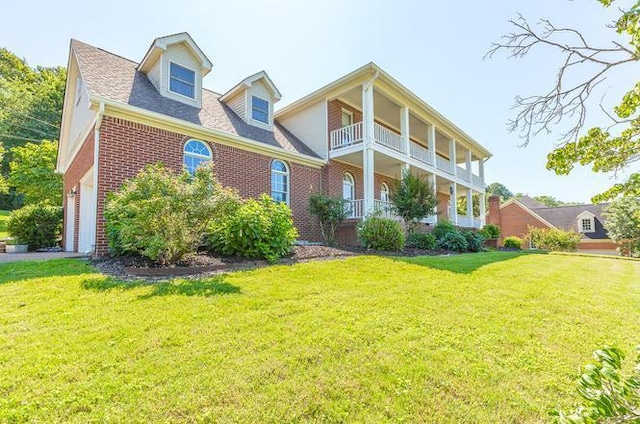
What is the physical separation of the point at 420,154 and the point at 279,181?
745cm

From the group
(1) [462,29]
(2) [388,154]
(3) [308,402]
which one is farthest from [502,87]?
(2) [388,154]

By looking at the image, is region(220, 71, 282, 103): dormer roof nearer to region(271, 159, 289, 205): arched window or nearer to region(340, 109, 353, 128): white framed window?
region(340, 109, 353, 128): white framed window

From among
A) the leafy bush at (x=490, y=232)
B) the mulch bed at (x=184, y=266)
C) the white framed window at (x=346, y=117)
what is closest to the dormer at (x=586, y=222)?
the leafy bush at (x=490, y=232)

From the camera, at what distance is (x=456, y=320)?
13.6ft

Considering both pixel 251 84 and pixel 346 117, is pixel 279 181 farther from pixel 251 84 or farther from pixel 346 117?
pixel 346 117

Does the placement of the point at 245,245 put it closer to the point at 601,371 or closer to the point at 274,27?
the point at 274,27

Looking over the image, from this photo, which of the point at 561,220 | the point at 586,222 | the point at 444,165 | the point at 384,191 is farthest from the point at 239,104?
the point at 586,222

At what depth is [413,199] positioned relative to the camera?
11805 millimetres

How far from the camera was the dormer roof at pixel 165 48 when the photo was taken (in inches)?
400

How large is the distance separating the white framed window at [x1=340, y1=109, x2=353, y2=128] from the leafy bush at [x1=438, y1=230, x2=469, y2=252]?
6.37 m

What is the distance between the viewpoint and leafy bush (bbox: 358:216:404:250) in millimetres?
10414

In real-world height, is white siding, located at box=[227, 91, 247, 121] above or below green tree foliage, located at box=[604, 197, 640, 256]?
above

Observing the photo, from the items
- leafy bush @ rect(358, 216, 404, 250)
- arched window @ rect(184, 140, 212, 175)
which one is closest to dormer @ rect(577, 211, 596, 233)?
leafy bush @ rect(358, 216, 404, 250)

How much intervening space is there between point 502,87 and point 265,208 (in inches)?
210
